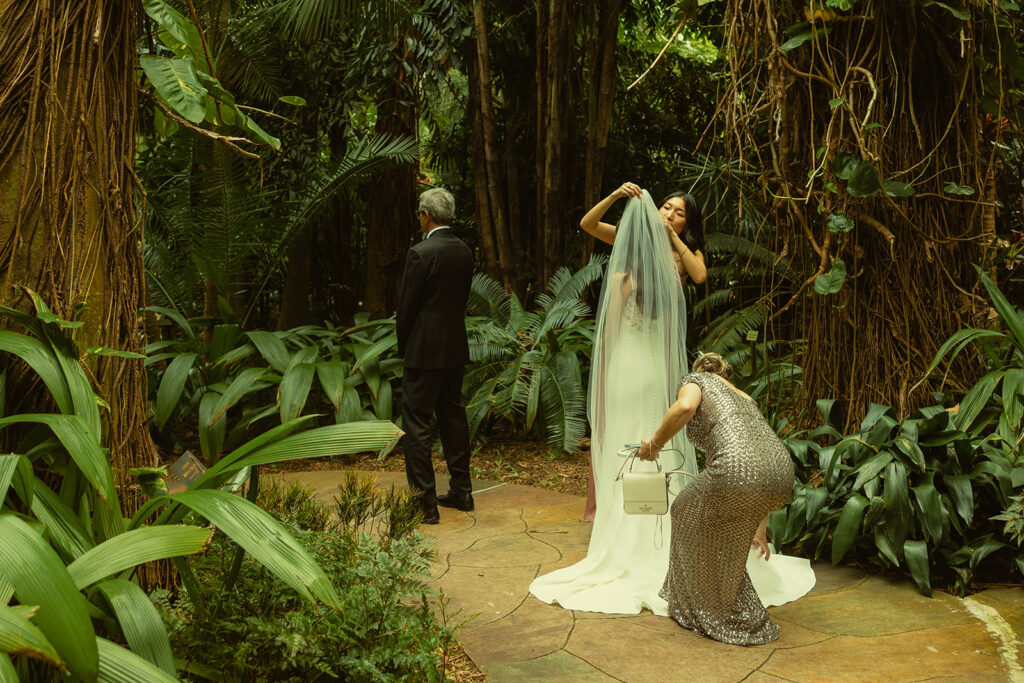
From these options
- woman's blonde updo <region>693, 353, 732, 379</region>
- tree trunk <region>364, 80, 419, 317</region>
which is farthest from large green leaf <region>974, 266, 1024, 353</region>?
tree trunk <region>364, 80, 419, 317</region>

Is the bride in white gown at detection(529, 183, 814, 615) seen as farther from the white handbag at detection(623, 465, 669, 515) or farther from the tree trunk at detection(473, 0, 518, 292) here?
the tree trunk at detection(473, 0, 518, 292)

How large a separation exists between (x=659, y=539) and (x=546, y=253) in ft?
11.8

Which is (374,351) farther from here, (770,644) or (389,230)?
(770,644)

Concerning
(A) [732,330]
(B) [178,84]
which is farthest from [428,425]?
(A) [732,330]

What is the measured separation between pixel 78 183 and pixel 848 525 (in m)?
3.10

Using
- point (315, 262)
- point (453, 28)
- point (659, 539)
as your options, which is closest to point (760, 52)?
point (659, 539)

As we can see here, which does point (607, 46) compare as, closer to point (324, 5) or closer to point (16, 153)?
point (324, 5)

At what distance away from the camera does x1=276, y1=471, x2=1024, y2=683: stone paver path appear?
9.04ft

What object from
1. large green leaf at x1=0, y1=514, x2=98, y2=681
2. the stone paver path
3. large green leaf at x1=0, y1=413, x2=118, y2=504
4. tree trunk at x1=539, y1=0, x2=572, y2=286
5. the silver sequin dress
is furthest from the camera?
tree trunk at x1=539, y1=0, x2=572, y2=286

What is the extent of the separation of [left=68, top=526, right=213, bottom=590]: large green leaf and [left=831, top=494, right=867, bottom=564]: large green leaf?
263cm

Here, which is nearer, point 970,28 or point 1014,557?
point 1014,557

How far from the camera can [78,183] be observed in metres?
2.50

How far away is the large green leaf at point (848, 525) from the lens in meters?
3.49

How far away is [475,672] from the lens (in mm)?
2781
